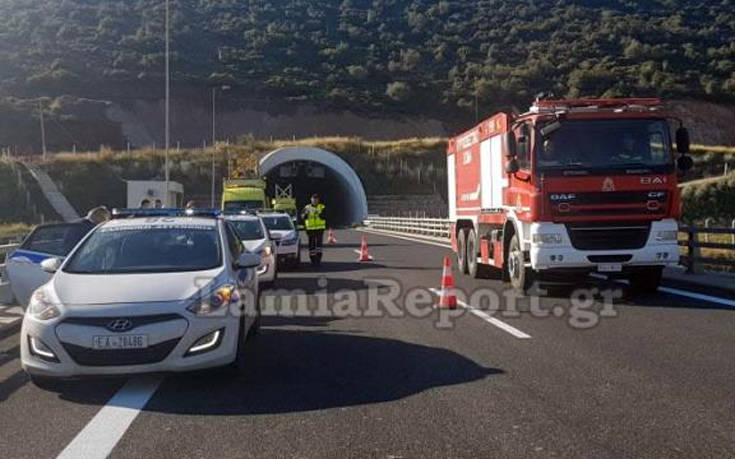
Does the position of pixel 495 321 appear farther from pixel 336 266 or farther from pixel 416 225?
pixel 416 225

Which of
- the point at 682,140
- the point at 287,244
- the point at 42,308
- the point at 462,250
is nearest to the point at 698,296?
the point at 682,140

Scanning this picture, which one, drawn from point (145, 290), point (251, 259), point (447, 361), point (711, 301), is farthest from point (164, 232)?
point (711, 301)

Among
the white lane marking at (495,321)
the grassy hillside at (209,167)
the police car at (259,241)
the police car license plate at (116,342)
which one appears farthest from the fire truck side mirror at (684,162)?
the grassy hillside at (209,167)

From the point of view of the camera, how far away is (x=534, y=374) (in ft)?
27.4

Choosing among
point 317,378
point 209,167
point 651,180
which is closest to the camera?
point 317,378

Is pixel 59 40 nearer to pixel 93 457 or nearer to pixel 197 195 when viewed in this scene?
pixel 197 195

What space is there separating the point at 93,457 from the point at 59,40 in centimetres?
10818

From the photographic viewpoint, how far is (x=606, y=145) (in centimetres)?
1395

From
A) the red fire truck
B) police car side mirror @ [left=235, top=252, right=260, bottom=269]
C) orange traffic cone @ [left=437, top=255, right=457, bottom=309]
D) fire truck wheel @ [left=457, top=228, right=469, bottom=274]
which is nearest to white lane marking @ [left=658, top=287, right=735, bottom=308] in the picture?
the red fire truck

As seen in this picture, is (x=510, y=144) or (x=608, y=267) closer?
(x=608, y=267)

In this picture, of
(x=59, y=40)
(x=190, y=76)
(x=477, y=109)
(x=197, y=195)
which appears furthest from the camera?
(x=59, y=40)

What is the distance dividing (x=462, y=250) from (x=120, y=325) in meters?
13.3

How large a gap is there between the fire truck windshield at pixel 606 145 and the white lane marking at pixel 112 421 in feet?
25.2

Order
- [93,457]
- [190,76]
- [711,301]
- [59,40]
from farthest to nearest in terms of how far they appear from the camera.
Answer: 1. [59,40]
2. [190,76]
3. [711,301]
4. [93,457]
